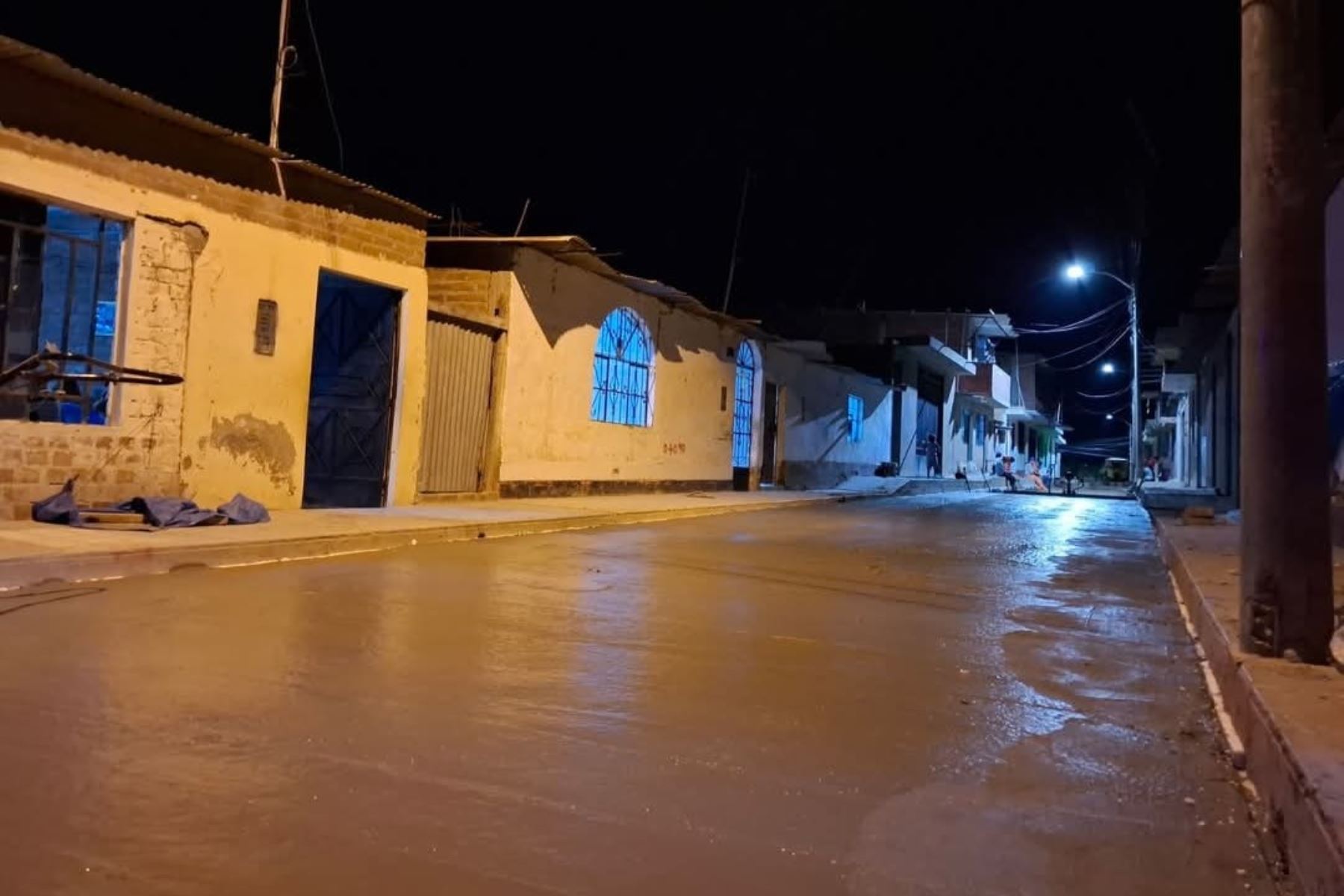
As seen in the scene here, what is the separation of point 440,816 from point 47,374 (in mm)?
8226

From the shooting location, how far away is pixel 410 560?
1027 cm

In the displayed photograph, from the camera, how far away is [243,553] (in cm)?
970

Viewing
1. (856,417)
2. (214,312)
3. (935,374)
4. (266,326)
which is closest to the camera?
(214,312)

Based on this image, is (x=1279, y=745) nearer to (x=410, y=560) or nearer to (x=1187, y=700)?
(x=1187, y=700)

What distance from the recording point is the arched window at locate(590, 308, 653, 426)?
20078 mm

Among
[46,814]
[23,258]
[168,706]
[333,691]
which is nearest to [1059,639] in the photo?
[333,691]

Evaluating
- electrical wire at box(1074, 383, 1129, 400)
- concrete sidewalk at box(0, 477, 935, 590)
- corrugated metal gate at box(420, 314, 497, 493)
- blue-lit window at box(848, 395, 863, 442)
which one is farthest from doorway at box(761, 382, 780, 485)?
electrical wire at box(1074, 383, 1129, 400)

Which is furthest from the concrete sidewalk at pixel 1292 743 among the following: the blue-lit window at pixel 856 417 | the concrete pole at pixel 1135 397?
the blue-lit window at pixel 856 417

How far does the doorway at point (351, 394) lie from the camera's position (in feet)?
49.5

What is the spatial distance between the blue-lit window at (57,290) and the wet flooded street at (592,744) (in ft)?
13.1

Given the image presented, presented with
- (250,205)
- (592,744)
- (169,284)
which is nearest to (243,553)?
(169,284)

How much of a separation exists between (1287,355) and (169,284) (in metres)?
10.8

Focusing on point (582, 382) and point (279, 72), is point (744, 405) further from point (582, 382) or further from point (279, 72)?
point (279, 72)

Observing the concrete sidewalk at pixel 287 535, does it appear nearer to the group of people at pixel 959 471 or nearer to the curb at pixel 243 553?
the curb at pixel 243 553
